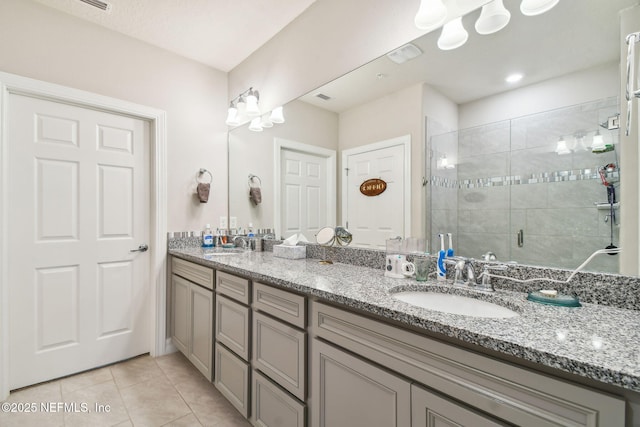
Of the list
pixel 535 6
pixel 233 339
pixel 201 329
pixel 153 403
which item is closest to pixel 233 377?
pixel 233 339

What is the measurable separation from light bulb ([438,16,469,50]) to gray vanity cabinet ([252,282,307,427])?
52.9 inches

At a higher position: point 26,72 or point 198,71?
point 198,71

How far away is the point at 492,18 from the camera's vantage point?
48.1 inches

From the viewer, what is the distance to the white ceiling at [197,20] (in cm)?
202

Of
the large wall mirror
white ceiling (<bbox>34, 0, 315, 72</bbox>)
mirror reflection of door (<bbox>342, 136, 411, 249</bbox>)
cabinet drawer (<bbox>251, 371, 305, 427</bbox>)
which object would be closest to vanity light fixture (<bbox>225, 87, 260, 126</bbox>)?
white ceiling (<bbox>34, 0, 315, 72</bbox>)

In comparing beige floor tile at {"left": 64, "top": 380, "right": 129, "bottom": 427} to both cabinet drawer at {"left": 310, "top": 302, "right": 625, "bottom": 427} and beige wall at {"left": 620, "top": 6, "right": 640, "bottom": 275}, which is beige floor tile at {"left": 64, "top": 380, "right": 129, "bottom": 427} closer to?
cabinet drawer at {"left": 310, "top": 302, "right": 625, "bottom": 427}

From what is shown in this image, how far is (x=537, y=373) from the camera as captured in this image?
2.05 ft

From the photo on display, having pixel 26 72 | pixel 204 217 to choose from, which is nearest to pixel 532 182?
pixel 204 217

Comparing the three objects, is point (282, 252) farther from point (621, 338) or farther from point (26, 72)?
point (26, 72)

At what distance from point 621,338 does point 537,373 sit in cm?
24

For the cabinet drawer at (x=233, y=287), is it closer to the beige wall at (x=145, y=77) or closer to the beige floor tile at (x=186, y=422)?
the beige floor tile at (x=186, y=422)

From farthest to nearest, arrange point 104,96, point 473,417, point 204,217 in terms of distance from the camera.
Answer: point 204,217
point 104,96
point 473,417

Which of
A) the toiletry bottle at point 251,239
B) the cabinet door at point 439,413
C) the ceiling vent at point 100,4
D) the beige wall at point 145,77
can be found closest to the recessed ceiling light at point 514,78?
the cabinet door at point 439,413

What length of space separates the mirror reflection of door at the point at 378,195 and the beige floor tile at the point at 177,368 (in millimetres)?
1553
